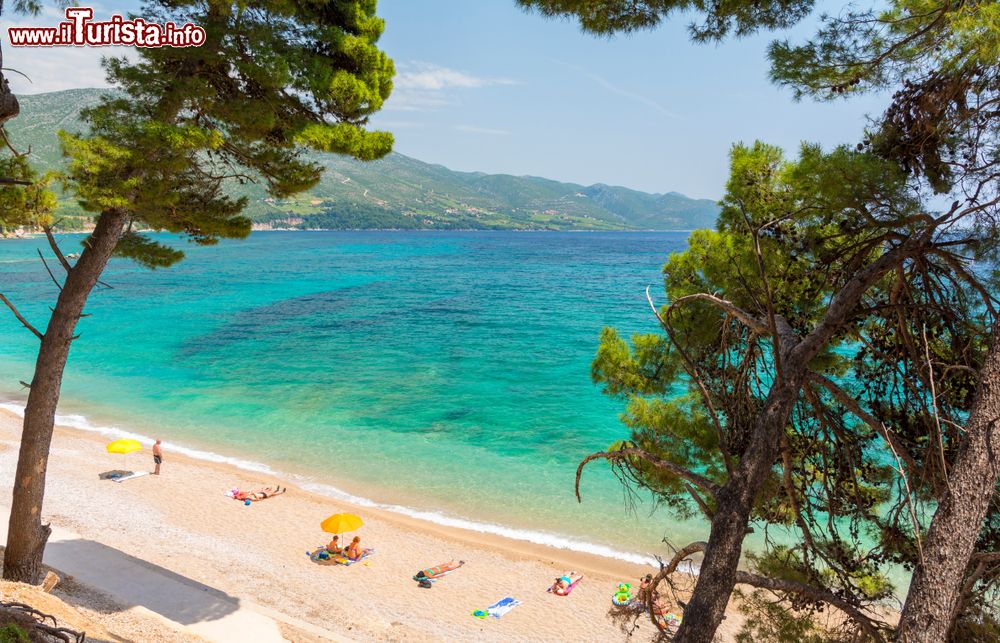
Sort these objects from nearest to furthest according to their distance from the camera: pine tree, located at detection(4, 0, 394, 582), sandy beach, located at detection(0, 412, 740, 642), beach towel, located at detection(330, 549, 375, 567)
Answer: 1. pine tree, located at detection(4, 0, 394, 582)
2. sandy beach, located at detection(0, 412, 740, 642)
3. beach towel, located at detection(330, 549, 375, 567)

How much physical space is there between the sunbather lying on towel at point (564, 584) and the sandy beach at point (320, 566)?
0.14 metres

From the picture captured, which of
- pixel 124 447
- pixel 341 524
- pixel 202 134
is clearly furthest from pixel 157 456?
pixel 202 134

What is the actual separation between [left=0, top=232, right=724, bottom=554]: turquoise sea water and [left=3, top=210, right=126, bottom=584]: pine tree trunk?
28.8 ft

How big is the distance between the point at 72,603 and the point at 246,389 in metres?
18.4

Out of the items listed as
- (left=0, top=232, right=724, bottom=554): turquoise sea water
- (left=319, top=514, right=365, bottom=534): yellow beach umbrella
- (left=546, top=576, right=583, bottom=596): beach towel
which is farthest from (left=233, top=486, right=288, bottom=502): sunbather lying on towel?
(left=546, top=576, right=583, bottom=596): beach towel

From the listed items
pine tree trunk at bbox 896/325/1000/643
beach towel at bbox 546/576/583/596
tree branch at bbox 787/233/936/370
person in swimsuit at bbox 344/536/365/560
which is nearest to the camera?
pine tree trunk at bbox 896/325/1000/643

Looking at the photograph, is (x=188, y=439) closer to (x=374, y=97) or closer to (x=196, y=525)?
(x=196, y=525)

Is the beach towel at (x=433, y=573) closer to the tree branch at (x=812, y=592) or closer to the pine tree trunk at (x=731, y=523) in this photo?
the pine tree trunk at (x=731, y=523)

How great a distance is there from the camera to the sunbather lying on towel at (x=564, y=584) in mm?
11367

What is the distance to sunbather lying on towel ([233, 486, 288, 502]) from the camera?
1496 centimetres

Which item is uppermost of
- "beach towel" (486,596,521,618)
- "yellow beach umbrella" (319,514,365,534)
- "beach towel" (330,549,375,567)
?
→ "yellow beach umbrella" (319,514,365,534)

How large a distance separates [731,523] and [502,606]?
27.9 ft

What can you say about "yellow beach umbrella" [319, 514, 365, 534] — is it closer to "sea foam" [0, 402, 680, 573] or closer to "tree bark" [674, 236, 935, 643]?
"sea foam" [0, 402, 680, 573]

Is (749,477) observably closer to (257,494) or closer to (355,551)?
(355,551)
